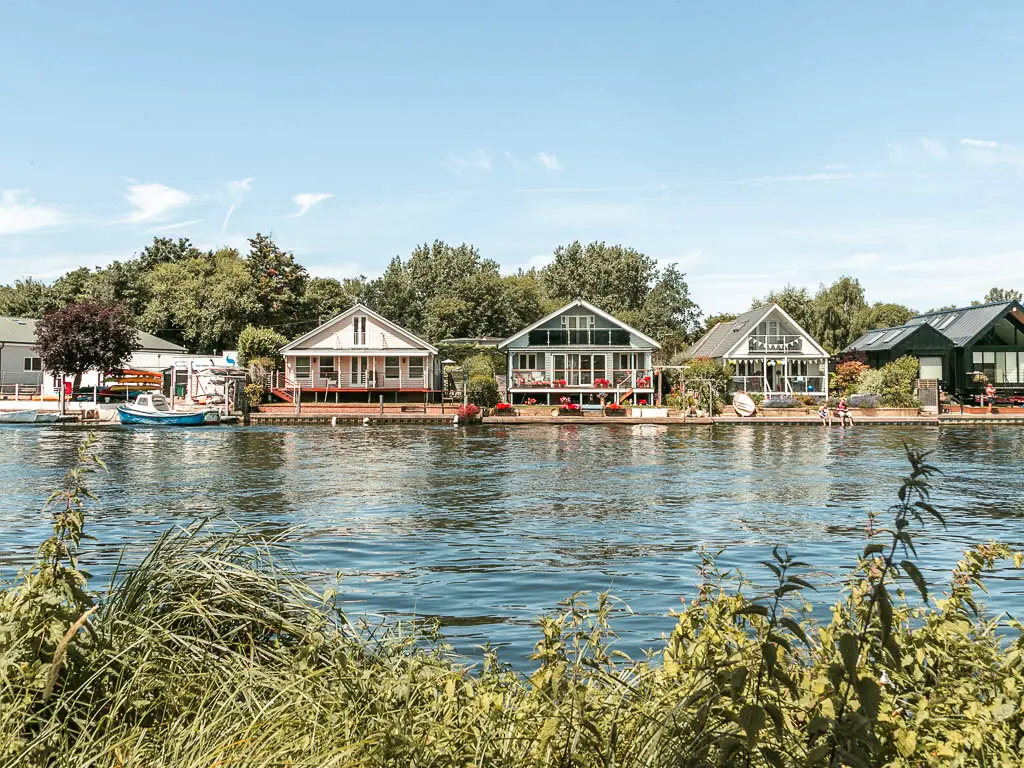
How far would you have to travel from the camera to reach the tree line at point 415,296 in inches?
3132

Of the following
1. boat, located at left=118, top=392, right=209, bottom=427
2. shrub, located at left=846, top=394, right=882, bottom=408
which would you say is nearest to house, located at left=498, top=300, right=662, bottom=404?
shrub, located at left=846, top=394, right=882, bottom=408

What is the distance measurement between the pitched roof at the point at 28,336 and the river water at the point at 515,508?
28503mm

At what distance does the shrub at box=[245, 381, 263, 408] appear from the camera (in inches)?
2419

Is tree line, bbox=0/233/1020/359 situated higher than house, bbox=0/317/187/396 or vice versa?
tree line, bbox=0/233/1020/359

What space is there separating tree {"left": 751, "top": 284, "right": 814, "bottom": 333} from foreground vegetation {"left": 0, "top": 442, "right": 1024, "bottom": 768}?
86606 mm

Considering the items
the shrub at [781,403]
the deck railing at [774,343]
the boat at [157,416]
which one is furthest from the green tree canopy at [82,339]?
the deck railing at [774,343]

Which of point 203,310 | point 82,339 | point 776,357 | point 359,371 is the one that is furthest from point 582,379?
point 82,339

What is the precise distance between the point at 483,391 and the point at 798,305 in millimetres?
43229

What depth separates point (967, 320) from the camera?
74688mm

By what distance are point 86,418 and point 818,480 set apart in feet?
145

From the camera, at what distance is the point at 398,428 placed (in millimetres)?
53281

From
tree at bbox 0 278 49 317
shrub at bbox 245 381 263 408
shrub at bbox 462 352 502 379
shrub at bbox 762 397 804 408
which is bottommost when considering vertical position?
shrub at bbox 762 397 804 408

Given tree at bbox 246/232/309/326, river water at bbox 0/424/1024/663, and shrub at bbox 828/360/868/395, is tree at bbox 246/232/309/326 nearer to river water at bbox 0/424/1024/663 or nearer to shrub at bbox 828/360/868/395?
river water at bbox 0/424/1024/663

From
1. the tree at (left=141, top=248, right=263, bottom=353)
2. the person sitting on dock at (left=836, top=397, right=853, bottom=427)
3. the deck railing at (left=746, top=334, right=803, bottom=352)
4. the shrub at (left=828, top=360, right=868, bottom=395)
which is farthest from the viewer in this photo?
the tree at (left=141, top=248, right=263, bottom=353)
